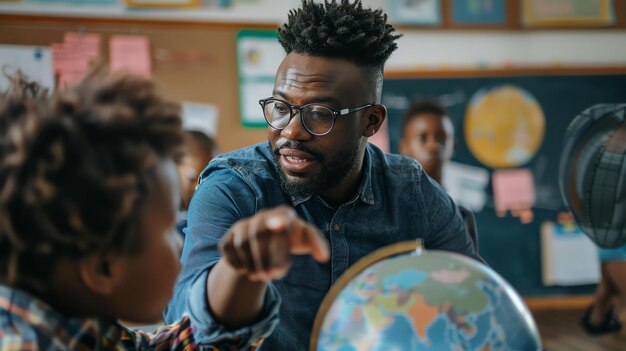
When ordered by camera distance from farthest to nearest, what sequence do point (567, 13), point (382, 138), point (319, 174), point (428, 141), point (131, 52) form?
1. point (567, 13)
2. point (382, 138)
3. point (131, 52)
4. point (428, 141)
5. point (319, 174)

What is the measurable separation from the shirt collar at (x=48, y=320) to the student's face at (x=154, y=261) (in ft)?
0.14

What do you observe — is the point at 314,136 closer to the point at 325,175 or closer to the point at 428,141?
the point at 325,175

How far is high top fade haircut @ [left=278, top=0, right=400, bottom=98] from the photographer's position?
1.46m

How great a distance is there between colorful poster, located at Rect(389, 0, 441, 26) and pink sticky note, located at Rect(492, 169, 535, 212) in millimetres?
946

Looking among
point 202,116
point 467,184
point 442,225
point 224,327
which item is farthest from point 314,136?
point 467,184

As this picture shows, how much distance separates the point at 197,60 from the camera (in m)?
3.28

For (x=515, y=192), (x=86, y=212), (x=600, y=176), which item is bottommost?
(x=515, y=192)

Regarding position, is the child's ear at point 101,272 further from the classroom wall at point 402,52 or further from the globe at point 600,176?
the classroom wall at point 402,52

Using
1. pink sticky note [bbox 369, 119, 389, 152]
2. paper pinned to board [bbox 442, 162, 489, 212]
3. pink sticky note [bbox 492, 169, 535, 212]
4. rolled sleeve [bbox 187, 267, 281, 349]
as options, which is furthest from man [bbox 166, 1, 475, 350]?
pink sticky note [bbox 492, 169, 535, 212]

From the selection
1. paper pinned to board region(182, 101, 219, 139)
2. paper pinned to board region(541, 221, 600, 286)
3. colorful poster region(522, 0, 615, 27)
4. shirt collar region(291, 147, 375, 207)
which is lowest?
paper pinned to board region(541, 221, 600, 286)

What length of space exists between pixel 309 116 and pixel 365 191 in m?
0.21

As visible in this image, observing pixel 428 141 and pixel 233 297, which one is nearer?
pixel 233 297

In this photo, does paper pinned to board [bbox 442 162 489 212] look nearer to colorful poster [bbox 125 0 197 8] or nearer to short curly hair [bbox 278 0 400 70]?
colorful poster [bbox 125 0 197 8]

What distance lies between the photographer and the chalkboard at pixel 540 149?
149 inches
